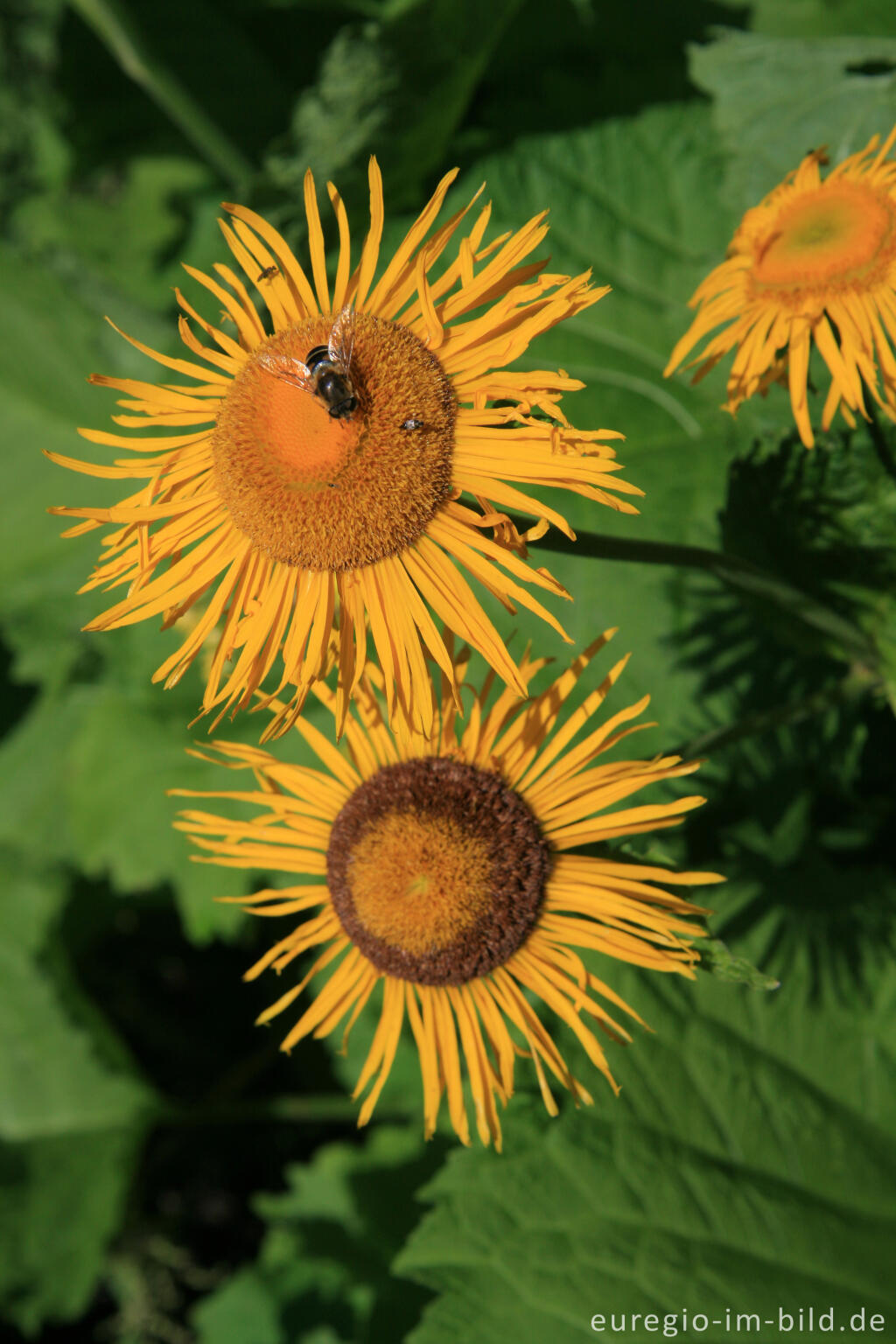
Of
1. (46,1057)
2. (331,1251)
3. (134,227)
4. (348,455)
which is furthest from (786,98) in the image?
(46,1057)

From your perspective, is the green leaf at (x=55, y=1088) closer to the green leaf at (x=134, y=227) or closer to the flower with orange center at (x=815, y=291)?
the green leaf at (x=134, y=227)

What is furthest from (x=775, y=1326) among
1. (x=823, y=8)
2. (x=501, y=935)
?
(x=823, y=8)

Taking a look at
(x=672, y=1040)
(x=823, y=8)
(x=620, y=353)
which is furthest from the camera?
(x=823, y=8)

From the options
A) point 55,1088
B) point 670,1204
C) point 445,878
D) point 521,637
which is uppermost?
point 521,637

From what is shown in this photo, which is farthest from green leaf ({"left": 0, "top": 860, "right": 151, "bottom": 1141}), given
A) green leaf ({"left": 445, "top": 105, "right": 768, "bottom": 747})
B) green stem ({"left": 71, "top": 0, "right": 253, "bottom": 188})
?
green stem ({"left": 71, "top": 0, "right": 253, "bottom": 188})

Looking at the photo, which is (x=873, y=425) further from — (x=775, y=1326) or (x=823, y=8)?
(x=823, y=8)

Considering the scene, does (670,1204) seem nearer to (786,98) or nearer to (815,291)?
(815,291)
